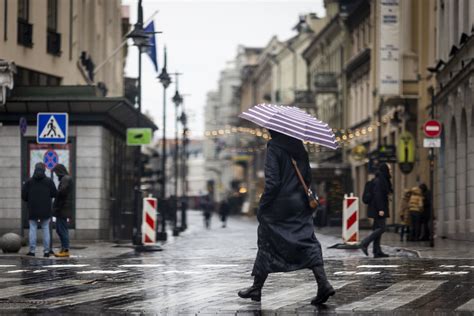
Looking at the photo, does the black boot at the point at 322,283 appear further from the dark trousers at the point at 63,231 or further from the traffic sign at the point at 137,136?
the traffic sign at the point at 137,136

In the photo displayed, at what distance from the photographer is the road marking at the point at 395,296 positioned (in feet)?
41.6

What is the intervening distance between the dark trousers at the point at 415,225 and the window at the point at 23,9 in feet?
39.6

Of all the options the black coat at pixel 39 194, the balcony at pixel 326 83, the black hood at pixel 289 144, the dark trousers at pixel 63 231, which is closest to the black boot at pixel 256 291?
the black hood at pixel 289 144

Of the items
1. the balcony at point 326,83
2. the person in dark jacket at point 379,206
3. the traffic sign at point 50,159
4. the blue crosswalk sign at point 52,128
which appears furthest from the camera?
the balcony at point 326,83

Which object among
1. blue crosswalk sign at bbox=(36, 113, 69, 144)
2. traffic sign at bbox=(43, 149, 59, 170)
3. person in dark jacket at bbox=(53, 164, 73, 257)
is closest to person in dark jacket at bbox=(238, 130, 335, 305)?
person in dark jacket at bbox=(53, 164, 73, 257)

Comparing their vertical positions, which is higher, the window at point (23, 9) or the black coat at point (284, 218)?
the window at point (23, 9)

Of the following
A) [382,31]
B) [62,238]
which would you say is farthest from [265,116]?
[382,31]

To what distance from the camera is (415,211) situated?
33562 millimetres

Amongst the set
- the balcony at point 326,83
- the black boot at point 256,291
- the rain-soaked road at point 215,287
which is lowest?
the rain-soaked road at point 215,287

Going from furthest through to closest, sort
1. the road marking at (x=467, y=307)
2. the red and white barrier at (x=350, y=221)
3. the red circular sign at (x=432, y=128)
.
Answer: the red circular sign at (x=432, y=128) < the red and white barrier at (x=350, y=221) < the road marking at (x=467, y=307)

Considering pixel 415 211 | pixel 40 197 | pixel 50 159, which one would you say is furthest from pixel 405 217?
pixel 40 197

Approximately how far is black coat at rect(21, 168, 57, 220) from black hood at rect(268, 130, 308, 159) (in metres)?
11.0

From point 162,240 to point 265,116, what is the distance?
24.8 meters

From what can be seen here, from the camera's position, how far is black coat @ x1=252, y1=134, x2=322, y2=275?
12.9 meters
